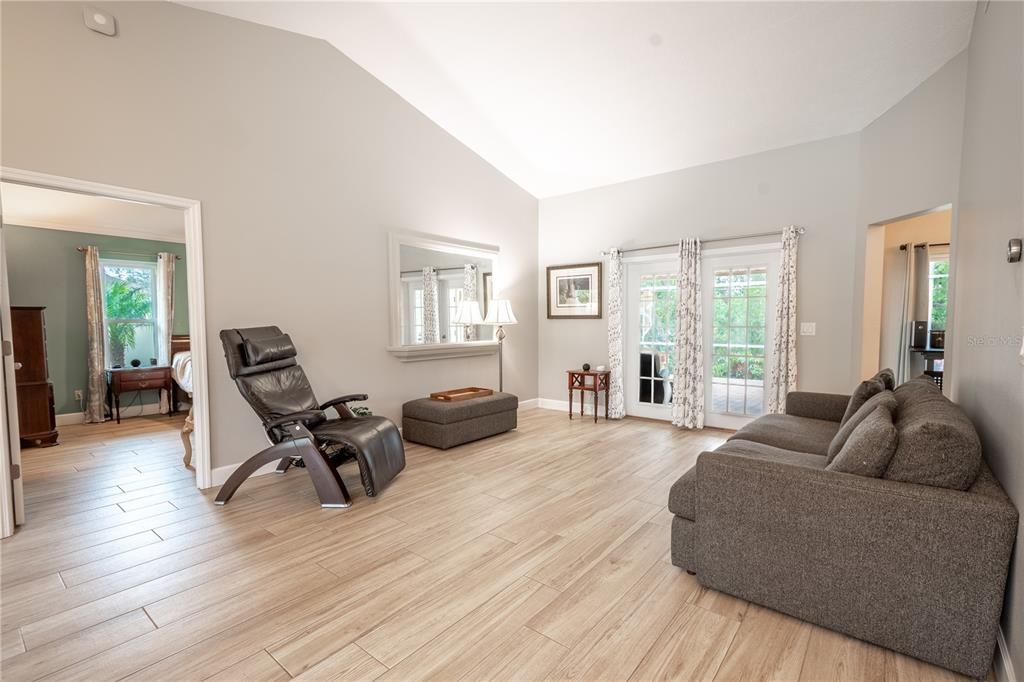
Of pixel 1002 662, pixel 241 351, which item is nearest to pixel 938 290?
pixel 1002 662

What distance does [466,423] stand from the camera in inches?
179

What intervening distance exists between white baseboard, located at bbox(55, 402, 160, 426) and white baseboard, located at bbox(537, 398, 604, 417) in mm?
5345

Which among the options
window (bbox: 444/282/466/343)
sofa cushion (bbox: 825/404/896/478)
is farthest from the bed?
sofa cushion (bbox: 825/404/896/478)

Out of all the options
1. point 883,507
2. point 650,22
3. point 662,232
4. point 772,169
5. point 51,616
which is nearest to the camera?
point 883,507

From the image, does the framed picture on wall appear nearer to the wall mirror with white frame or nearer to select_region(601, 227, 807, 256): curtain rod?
select_region(601, 227, 807, 256): curtain rod

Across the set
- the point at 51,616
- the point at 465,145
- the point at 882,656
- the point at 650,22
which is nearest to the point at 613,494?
the point at 882,656

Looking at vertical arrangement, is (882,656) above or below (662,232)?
below

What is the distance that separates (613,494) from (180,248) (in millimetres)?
6921

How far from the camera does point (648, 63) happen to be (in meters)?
3.59

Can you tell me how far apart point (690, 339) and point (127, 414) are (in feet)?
23.7

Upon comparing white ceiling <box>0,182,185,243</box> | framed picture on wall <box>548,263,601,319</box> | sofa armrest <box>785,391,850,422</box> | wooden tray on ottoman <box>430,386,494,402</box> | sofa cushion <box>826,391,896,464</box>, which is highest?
white ceiling <box>0,182,185,243</box>

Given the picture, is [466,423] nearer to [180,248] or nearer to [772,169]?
[772,169]

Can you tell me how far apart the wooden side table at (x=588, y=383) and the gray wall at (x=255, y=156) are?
1576mm

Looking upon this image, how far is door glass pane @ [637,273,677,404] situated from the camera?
18.1 feet
